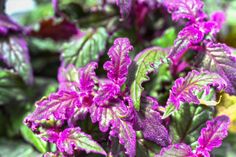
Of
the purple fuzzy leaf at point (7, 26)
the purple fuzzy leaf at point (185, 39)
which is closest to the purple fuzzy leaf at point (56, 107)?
the purple fuzzy leaf at point (185, 39)

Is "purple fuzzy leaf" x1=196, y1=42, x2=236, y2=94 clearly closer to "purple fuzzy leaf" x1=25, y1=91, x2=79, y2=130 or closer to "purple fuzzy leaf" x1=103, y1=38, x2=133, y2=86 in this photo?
"purple fuzzy leaf" x1=103, y1=38, x2=133, y2=86

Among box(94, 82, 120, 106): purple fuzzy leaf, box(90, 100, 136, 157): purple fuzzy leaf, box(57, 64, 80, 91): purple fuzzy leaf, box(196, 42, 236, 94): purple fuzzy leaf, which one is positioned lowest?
box(90, 100, 136, 157): purple fuzzy leaf

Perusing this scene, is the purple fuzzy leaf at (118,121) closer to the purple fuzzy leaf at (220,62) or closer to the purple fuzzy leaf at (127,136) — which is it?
the purple fuzzy leaf at (127,136)

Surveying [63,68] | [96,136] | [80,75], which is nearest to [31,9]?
[63,68]

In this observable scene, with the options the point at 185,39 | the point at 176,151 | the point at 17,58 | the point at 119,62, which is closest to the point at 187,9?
the point at 185,39

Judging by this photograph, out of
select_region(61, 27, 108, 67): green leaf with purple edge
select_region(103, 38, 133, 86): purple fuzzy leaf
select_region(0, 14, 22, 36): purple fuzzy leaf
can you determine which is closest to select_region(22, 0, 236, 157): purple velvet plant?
select_region(103, 38, 133, 86): purple fuzzy leaf

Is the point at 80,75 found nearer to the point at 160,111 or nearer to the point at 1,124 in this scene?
the point at 160,111
